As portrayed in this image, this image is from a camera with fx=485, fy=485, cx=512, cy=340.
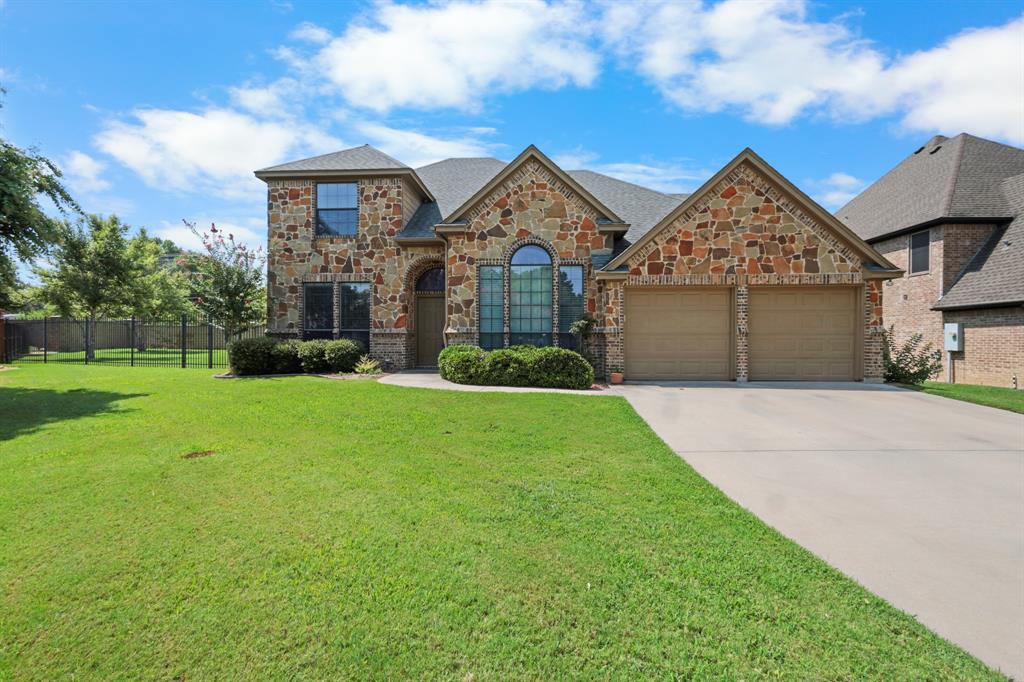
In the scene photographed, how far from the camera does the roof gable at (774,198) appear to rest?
12.7 meters

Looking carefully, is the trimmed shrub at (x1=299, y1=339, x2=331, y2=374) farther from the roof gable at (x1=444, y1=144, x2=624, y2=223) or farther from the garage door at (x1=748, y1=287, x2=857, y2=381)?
the garage door at (x1=748, y1=287, x2=857, y2=381)

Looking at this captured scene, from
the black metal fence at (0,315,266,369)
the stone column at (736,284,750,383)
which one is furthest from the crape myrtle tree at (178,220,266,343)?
the stone column at (736,284,750,383)

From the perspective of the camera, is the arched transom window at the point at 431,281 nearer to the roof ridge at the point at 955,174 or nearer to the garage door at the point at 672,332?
the garage door at the point at 672,332

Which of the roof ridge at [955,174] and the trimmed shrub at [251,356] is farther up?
the roof ridge at [955,174]

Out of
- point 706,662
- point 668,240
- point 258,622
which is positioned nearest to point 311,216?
point 668,240

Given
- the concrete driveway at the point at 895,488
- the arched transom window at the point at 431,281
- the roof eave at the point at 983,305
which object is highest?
the arched transom window at the point at 431,281

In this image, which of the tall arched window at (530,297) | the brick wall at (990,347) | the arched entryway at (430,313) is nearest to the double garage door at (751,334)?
the tall arched window at (530,297)

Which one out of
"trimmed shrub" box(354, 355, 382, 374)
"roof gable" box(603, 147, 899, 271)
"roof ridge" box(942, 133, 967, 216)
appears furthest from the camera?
"roof ridge" box(942, 133, 967, 216)

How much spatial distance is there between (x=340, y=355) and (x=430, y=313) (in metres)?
3.42

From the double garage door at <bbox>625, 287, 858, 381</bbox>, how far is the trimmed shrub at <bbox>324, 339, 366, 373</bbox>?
808 cm

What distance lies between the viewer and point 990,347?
16703 millimetres

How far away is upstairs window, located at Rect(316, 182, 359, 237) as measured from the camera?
52.5ft

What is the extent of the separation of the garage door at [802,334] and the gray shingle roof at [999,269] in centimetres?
741

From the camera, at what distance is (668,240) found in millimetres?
13164
